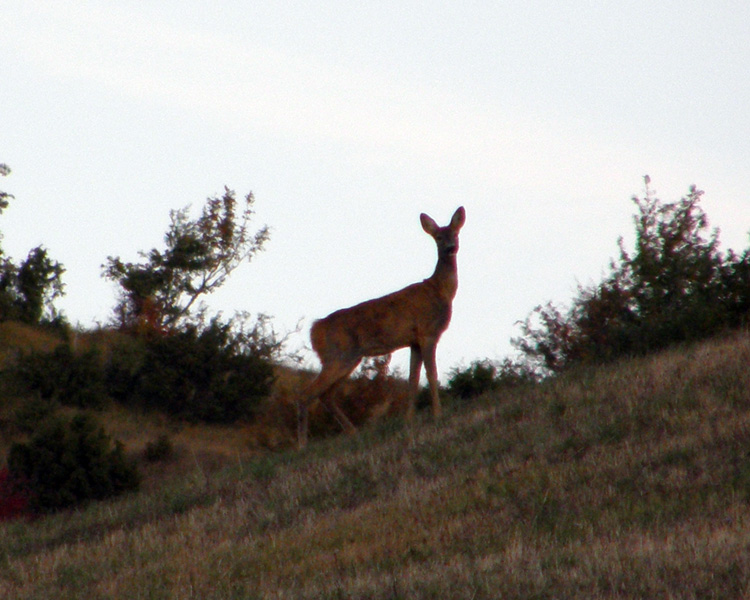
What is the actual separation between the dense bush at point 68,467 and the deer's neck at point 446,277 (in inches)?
243


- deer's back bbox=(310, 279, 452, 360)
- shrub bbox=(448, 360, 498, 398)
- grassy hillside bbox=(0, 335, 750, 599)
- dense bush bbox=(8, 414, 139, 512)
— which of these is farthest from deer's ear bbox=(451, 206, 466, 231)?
dense bush bbox=(8, 414, 139, 512)

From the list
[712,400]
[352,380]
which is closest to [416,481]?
[712,400]

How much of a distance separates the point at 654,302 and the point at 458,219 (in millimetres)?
5443

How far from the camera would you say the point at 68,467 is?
1672cm

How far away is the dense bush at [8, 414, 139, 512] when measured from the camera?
16328mm

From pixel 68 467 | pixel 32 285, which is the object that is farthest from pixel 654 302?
pixel 32 285

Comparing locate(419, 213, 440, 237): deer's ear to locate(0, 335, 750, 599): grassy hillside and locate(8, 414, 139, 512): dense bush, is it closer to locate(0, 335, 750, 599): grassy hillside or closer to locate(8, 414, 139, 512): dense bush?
locate(0, 335, 750, 599): grassy hillside

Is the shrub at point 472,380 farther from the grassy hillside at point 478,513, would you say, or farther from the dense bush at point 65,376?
the dense bush at point 65,376

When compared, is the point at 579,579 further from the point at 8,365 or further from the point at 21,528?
the point at 8,365

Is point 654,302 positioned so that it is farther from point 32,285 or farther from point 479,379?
point 32,285

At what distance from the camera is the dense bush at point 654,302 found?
53.5 ft

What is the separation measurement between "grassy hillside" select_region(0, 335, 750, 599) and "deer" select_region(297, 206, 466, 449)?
0.73 meters

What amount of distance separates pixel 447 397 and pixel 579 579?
37.4ft

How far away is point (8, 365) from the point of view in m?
26.9
